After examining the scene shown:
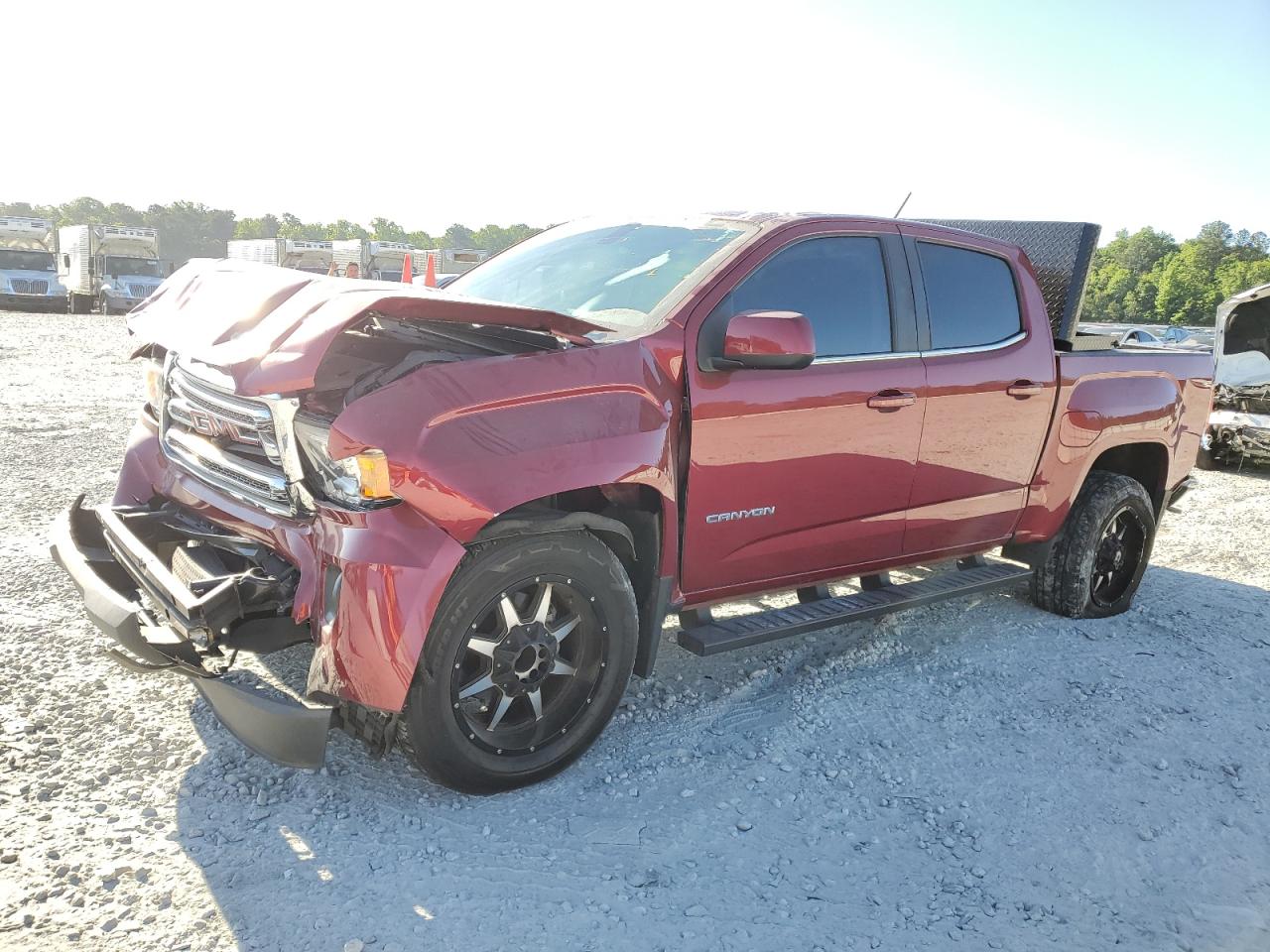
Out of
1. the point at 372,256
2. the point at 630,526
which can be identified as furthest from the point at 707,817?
the point at 372,256

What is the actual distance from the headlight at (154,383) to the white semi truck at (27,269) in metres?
27.4

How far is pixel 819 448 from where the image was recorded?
3.84 m

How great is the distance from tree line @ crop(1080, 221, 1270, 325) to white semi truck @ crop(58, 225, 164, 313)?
1798 inches

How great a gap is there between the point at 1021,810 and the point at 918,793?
0.35 metres

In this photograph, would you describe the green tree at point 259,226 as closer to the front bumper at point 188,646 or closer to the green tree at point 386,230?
the green tree at point 386,230

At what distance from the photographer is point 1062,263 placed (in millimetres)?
5641

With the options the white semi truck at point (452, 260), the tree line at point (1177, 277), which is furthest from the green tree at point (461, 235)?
the white semi truck at point (452, 260)

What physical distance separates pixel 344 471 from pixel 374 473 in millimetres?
140

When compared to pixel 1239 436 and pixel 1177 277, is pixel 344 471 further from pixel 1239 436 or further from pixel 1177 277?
pixel 1177 277

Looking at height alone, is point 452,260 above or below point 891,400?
above

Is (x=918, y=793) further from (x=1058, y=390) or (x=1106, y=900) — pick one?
(x=1058, y=390)

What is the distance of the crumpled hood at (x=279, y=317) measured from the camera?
277 centimetres

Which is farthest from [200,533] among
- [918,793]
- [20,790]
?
[918,793]

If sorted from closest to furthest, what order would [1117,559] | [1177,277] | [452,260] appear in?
[1117,559]
[452,260]
[1177,277]
